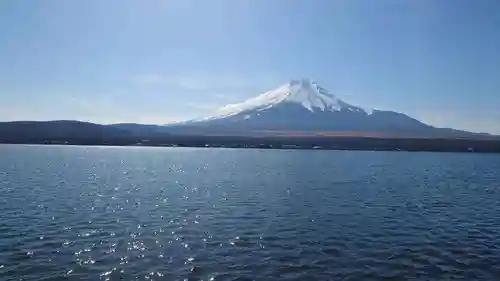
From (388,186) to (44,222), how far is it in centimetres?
3429

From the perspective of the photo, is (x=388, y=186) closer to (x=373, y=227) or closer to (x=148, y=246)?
(x=373, y=227)

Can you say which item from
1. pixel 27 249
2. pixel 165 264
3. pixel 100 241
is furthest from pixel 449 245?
pixel 27 249

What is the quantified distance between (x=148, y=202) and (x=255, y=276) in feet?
62.4

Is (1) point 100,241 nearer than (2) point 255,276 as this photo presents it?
No

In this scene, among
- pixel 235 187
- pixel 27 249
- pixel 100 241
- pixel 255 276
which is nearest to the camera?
pixel 255 276

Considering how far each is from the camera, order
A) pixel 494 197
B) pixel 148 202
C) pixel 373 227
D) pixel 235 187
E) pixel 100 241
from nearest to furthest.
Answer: pixel 100 241, pixel 373 227, pixel 148 202, pixel 494 197, pixel 235 187

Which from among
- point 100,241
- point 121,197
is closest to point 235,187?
point 121,197

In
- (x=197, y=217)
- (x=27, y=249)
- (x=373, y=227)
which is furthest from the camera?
(x=197, y=217)

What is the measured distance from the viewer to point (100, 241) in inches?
762

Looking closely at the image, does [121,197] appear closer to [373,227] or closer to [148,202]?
[148,202]

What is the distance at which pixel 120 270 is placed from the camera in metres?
14.9

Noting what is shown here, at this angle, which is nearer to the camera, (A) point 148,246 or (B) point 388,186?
(A) point 148,246

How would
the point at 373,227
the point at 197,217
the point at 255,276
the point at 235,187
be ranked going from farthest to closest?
the point at 235,187 → the point at 197,217 → the point at 373,227 → the point at 255,276

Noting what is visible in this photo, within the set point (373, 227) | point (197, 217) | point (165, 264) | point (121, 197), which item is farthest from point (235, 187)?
point (165, 264)
